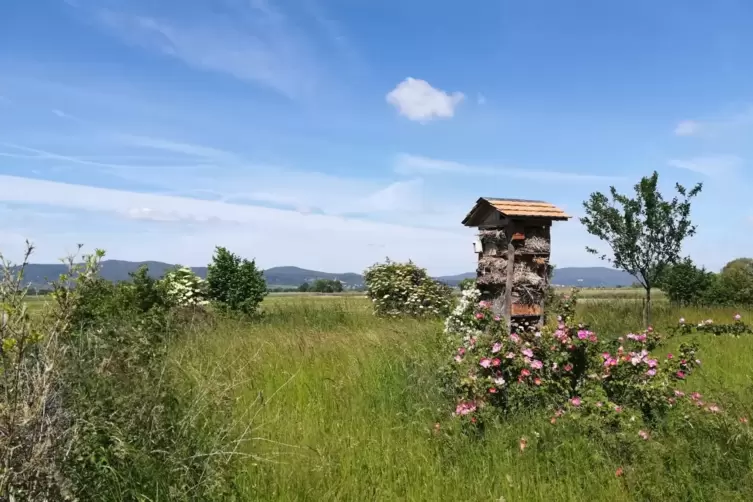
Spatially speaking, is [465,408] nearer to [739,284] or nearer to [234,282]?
[234,282]

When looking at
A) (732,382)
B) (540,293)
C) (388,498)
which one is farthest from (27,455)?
(732,382)

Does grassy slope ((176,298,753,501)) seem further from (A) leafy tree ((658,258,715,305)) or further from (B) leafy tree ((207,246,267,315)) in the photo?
(A) leafy tree ((658,258,715,305))

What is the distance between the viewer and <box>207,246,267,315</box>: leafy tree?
1359 cm

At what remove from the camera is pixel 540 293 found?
7.64m

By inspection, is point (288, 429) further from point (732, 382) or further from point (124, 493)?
point (732, 382)

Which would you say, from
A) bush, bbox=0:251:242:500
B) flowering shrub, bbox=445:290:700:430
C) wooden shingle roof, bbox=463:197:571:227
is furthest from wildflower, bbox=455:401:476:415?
wooden shingle roof, bbox=463:197:571:227

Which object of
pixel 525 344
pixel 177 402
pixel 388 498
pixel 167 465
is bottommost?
pixel 388 498

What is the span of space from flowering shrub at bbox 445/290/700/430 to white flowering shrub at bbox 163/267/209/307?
9.18 metres

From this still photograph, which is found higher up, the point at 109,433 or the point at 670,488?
the point at 109,433

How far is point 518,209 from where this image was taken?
768 cm

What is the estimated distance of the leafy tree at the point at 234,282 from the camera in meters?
13.6

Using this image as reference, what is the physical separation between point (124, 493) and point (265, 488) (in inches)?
32.1

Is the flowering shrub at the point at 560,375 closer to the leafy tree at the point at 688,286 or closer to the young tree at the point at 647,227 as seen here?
the young tree at the point at 647,227

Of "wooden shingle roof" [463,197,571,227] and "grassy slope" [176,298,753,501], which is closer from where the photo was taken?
"grassy slope" [176,298,753,501]
